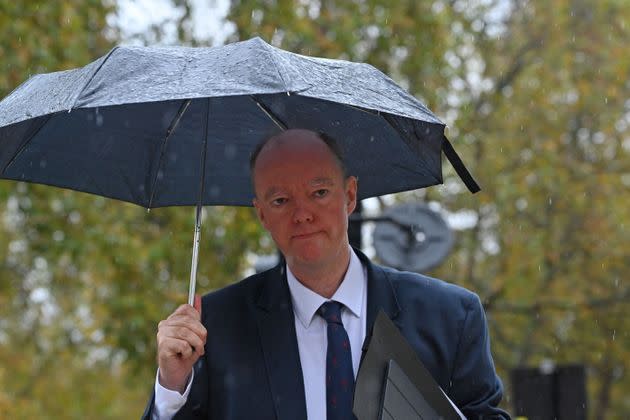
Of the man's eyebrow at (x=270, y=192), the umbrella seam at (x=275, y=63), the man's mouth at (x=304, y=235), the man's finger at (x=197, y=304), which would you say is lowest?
the man's finger at (x=197, y=304)

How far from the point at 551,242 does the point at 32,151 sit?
51.1 feet

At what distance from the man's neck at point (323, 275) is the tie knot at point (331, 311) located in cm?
4

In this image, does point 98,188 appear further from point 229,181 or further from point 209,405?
point 209,405

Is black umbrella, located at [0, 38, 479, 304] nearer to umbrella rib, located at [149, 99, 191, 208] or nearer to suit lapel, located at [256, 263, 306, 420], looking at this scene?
umbrella rib, located at [149, 99, 191, 208]

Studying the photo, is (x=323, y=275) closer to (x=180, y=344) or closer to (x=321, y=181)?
(x=321, y=181)

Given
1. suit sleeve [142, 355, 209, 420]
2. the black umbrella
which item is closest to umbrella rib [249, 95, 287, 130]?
the black umbrella

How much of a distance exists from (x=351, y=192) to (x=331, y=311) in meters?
0.48

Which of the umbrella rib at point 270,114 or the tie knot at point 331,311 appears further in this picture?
the umbrella rib at point 270,114

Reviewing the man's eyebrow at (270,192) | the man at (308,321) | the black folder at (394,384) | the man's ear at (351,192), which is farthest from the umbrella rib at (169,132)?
the black folder at (394,384)

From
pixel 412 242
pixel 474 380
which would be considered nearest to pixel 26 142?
pixel 474 380

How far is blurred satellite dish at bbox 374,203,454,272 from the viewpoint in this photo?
11.0m

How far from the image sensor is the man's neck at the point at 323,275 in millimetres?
3961

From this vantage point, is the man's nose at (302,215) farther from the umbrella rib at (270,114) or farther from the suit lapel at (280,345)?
the umbrella rib at (270,114)

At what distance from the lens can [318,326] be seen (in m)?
3.95
